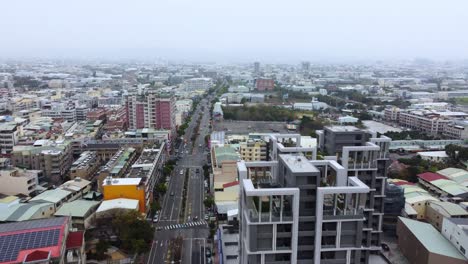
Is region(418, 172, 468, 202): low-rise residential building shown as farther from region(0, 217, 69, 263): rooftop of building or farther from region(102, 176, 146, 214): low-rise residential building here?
region(0, 217, 69, 263): rooftop of building

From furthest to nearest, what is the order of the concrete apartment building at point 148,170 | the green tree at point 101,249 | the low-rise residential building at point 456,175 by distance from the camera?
the low-rise residential building at point 456,175 < the concrete apartment building at point 148,170 < the green tree at point 101,249

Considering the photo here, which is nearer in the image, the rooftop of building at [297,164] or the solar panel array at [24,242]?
the rooftop of building at [297,164]

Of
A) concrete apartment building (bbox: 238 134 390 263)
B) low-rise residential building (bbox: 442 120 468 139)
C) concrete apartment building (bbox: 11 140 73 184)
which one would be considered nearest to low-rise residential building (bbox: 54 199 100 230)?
concrete apartment building (bbox: 11 140 73 184)

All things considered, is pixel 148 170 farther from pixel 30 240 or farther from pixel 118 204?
pixel 30 240

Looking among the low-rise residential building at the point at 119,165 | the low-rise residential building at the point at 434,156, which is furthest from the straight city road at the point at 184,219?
the low-rise residential building at the point at 434,156

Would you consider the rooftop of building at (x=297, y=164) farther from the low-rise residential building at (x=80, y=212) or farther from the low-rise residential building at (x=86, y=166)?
the low-rise residential building at (x=86, y=166)

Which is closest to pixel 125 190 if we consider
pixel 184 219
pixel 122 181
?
pixel 122 181

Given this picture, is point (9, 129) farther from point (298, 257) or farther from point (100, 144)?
point (298, 257)
